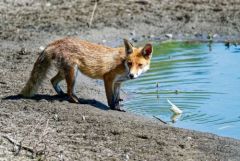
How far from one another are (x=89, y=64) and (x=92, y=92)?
4.61 feet

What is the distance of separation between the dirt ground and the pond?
617mm

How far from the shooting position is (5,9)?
60.2 ft

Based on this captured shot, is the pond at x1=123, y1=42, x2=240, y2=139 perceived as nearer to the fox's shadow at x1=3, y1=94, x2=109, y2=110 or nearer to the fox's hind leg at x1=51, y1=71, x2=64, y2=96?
the fox's shadow at x1=3, y1=94, x2=109, y2=110

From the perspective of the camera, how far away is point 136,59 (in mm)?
11523

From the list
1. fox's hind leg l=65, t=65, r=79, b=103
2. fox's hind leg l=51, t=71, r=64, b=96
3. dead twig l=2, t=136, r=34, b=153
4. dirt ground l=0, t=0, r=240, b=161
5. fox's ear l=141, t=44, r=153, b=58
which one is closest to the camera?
dead twig l=2, t=136, r=34, b=153

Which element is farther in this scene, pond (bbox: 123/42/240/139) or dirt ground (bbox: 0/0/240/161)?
pond (bbox: 123/42/240/139)

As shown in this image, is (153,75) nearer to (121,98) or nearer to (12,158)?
(121,98)

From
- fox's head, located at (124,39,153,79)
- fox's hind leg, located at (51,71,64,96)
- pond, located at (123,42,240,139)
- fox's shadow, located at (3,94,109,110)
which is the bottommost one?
pond, located at (123,42,240,139)

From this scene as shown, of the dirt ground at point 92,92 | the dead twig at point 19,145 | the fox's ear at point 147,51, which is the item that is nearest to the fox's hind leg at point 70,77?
the dirt ground at point 92,92

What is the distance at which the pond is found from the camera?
11.4 m

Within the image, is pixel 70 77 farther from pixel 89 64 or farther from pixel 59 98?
pixel 59 98

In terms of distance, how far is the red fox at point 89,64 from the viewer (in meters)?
11.4

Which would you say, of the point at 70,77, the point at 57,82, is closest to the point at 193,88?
the point at 57,82

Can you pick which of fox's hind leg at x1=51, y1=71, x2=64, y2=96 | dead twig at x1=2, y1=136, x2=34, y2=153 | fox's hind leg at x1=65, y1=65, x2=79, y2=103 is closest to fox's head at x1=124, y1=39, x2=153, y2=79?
fox's hind leg at x1=65, y1=65, x2=79, y2=103
